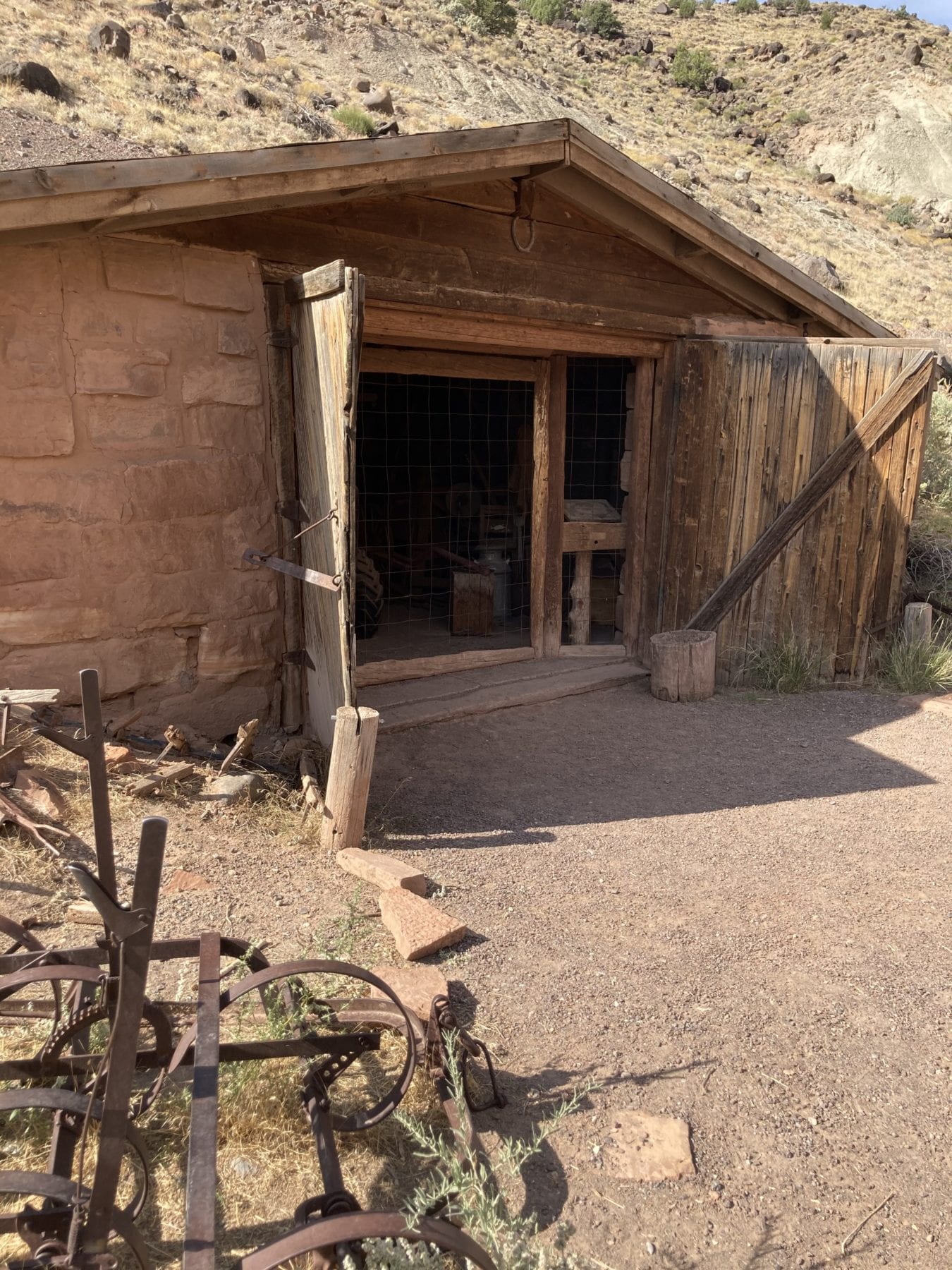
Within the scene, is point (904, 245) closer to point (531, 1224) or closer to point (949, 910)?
point (949, 910)

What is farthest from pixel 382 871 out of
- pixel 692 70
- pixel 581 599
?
pixel 692 70

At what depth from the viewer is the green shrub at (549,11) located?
3809 cm

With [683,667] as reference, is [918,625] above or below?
above

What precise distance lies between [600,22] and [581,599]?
39.7 meters

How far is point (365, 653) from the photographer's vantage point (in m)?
7.81

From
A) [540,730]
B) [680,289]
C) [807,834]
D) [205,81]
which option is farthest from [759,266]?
[205,81]

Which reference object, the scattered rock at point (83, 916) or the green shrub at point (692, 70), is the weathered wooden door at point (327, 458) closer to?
the scattered rock at point (83, 916)

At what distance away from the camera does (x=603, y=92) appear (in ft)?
109

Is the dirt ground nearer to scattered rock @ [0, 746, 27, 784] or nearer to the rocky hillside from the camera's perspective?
scattered rock @ [0, 746, 27, 784]

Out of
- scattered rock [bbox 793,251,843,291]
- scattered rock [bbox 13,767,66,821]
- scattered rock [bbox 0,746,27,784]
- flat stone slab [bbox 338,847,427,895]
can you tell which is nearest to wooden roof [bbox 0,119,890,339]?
scattered rock [bbox 0,746,27,784]

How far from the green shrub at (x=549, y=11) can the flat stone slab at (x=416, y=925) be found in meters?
43.7

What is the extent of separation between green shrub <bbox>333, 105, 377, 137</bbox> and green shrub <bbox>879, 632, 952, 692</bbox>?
18.5 metres

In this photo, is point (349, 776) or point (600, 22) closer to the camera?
point (349, 776)

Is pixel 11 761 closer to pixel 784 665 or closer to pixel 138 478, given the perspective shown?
pixel 138 478
